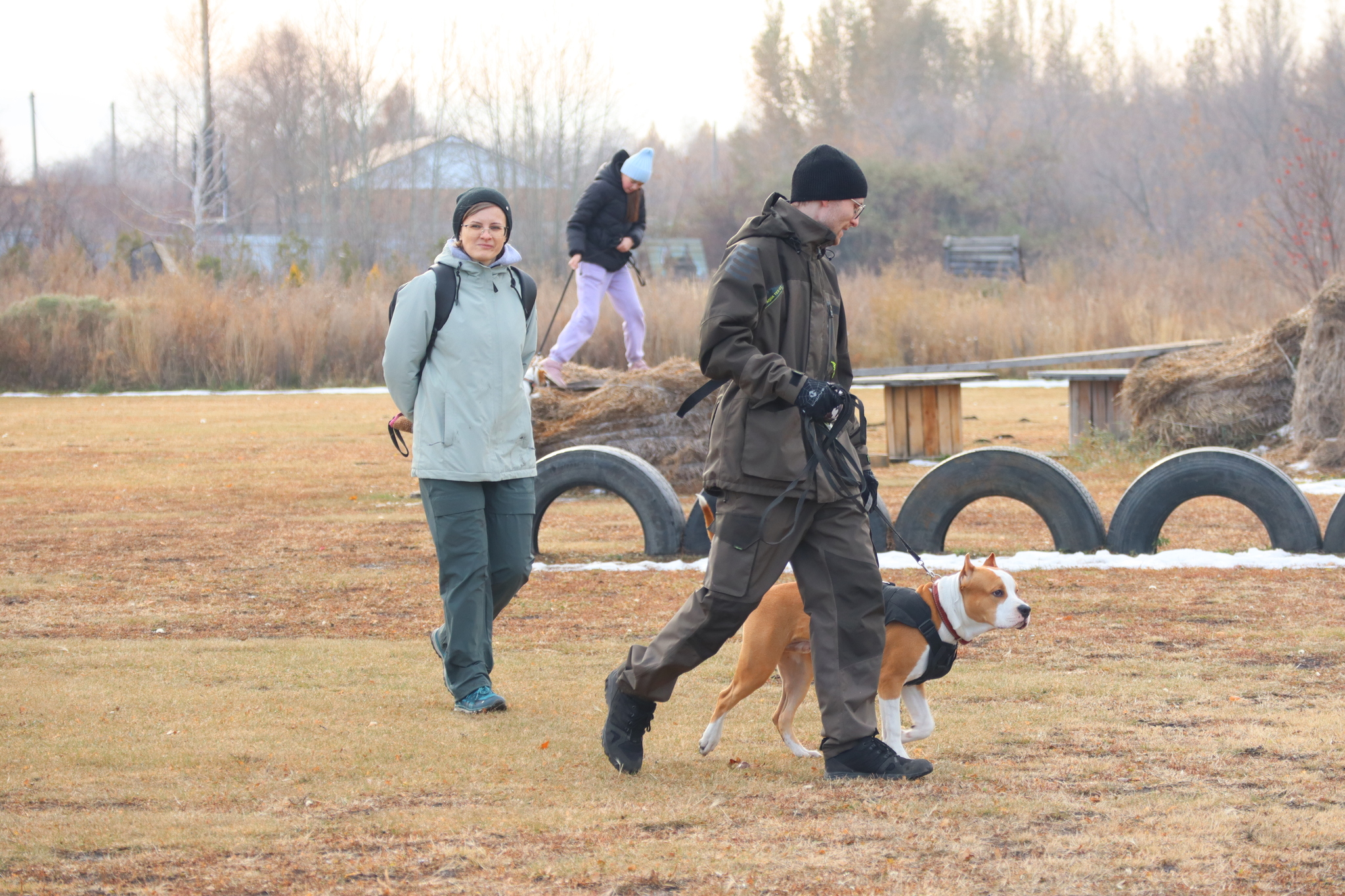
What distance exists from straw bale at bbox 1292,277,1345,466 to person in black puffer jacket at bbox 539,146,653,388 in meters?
6.73

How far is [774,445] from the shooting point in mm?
4477

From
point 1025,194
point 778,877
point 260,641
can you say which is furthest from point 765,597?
point 1025,194

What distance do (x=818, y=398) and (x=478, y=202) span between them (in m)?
1.92

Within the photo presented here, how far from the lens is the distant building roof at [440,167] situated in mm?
53562

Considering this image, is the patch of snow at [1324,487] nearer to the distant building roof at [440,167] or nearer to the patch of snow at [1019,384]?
the patch of snow at [1019,384]

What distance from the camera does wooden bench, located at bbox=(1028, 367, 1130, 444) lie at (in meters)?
15.8

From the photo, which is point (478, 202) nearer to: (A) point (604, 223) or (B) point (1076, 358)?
(A) point (604, 223)

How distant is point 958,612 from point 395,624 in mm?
3654

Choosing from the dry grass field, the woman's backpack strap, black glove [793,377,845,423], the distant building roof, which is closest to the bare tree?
the dry grass field

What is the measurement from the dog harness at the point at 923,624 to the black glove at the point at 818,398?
2.30 ft

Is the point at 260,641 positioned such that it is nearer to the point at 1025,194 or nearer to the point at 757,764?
the point at 757,764

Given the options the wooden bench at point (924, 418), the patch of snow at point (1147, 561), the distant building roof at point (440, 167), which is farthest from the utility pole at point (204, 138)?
the patch of snow at point (1147, 561)

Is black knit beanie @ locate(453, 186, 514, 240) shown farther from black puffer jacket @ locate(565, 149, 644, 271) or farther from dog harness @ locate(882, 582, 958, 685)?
black puffer jacket @ locate(565, 149, 644, 271)

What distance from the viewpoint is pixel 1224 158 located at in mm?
56062
